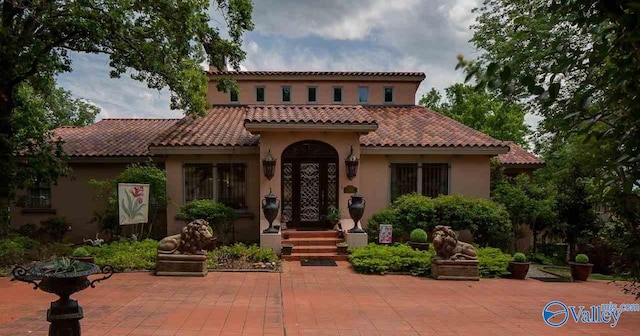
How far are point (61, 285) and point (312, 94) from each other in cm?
1468

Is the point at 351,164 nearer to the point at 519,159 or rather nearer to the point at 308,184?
the point at 308,184

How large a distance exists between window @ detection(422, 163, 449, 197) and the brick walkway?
4.83 meters

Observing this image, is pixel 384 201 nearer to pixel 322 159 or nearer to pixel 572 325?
pixel 322 159

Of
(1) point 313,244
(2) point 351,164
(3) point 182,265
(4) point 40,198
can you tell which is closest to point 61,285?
(3) point 182,265

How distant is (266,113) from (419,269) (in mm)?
6781

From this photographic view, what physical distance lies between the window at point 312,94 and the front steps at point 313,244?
760cm

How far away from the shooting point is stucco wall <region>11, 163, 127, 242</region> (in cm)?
1398

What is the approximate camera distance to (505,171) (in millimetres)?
14914

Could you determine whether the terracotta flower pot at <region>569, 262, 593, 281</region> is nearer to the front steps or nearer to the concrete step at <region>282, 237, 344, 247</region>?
the front steps

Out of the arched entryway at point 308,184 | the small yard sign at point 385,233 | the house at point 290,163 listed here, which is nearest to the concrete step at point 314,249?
the house at point 290,163

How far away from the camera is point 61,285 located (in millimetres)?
3973

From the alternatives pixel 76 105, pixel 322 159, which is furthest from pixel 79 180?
pixel 76 105

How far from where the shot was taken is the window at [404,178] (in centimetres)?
1336

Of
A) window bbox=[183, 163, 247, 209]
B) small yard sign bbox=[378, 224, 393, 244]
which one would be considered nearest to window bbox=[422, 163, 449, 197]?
small yard sign bbox=[378, 224, 393, 244]
